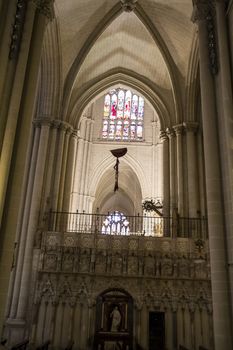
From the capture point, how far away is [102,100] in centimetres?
2797

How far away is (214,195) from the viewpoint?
347 inches

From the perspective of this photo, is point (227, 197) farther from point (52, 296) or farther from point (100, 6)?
point (100, 6)

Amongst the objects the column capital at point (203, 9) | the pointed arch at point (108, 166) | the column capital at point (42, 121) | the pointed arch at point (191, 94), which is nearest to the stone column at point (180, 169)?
the pointed arch at point (191, 94)

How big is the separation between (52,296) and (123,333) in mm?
2907

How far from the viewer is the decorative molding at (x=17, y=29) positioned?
9.25m

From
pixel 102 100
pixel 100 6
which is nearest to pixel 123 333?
pixel 100 6

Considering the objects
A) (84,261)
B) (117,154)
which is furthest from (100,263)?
(117,154)

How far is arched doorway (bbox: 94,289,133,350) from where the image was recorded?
1175cm

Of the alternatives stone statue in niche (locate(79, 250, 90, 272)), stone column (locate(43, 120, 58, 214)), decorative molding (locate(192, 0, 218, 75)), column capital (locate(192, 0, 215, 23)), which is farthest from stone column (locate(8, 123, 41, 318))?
column capital (locate(192, 0, 215, 23))

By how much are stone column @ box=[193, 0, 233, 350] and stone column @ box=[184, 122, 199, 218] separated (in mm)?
5918

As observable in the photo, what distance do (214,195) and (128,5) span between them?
398 inches

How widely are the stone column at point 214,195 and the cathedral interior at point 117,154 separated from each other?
0.09ft

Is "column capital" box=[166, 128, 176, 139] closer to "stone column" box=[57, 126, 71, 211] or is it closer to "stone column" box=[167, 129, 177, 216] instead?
"stone column" box=[167, 129, 177, 216]

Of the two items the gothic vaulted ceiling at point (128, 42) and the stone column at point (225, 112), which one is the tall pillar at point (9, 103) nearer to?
the stone column at point (225, 112)
